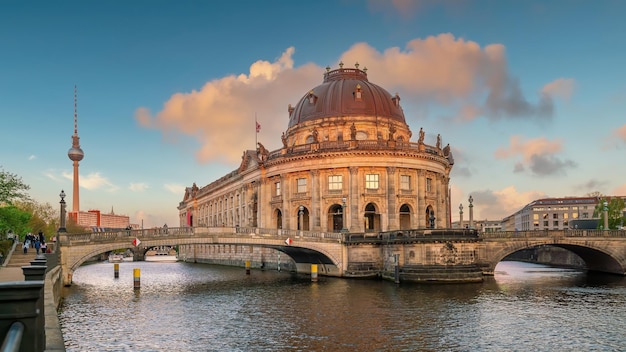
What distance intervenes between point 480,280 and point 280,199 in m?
31.6

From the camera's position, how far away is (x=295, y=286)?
176 ft

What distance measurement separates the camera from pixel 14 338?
5.36 meters

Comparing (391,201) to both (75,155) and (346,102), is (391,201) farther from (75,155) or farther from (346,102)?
(75,155)

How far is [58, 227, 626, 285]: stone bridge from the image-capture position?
173ft

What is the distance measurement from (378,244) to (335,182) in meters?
13.6

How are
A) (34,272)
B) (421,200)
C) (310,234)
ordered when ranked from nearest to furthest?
1. (34,272)
2. (310,234)
3. (421,200)

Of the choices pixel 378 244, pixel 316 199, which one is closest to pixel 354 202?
pixel 316 199

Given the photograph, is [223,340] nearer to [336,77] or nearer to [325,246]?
[325,246]

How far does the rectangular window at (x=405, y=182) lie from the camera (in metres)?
73.2

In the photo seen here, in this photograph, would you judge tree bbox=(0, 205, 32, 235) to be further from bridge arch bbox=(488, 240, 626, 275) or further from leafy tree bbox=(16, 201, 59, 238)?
bridge arch bbox=(488, 240, 626, 275)

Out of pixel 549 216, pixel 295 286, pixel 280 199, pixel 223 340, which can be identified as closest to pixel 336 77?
pixel 280 199

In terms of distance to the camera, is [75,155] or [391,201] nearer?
[391,201]

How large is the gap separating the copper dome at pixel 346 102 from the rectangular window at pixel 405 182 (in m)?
11.1

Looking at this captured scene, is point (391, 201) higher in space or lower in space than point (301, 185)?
lower
